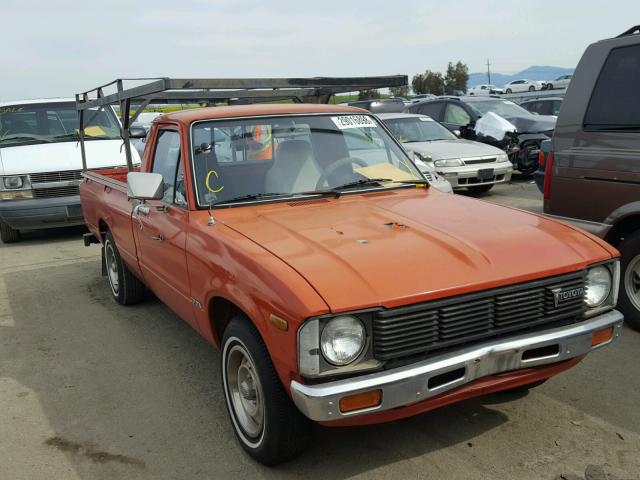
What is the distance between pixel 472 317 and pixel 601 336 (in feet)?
2.68

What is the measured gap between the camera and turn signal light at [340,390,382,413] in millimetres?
2508

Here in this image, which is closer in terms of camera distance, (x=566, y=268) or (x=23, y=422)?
(x=566, y=268)

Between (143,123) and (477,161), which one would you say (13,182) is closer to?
(143,123)

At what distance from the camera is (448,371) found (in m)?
2.62

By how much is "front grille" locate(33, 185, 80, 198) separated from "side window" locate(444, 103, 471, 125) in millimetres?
8389

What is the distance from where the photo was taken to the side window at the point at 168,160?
4.11 metres

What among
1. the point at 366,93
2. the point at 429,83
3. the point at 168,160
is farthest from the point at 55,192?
the point at 429,83

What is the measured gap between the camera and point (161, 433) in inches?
136

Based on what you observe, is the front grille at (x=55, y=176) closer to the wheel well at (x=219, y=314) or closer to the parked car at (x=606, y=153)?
the wheel well at (x=219, y=314)

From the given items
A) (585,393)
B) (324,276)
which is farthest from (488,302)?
(585,393)

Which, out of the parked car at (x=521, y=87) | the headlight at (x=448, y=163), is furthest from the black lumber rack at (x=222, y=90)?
the parked car at (x=521, y=87)

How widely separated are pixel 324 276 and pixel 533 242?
1149 mm

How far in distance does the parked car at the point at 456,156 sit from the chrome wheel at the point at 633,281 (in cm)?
606

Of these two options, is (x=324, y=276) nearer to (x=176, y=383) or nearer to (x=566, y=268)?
(x=566, y=268)
